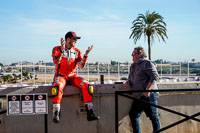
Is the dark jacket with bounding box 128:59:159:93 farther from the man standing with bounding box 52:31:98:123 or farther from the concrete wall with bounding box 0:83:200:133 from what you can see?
the man standing with bounding box 52:31:98:123

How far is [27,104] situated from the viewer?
396 centimetres

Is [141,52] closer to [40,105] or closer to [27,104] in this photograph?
[40,105]

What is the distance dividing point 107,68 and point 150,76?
8.44m

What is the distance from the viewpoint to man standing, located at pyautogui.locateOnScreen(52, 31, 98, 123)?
14.3 feet

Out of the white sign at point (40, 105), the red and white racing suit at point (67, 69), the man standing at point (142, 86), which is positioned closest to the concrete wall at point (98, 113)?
the red and white racing suit at point (67, 69)

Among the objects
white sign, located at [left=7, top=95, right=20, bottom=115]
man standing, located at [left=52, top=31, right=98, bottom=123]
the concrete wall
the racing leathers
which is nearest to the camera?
white sign, located at [left=7, top=95, right=20, bottom=115]

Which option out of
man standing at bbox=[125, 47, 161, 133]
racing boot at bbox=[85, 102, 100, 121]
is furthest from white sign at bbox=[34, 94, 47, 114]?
Answer: man standing at bbox=[125, 47, 161, 133]

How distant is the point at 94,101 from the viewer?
496 cm

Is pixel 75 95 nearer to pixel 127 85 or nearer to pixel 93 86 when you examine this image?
pixel 93 86

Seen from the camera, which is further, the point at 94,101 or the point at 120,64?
the point at 120,64

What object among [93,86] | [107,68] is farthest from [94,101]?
[107,68]

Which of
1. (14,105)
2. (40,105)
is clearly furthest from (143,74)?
(14,105)

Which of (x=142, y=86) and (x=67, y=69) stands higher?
(x=67, y=69)

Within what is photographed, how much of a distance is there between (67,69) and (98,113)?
3.35ft
